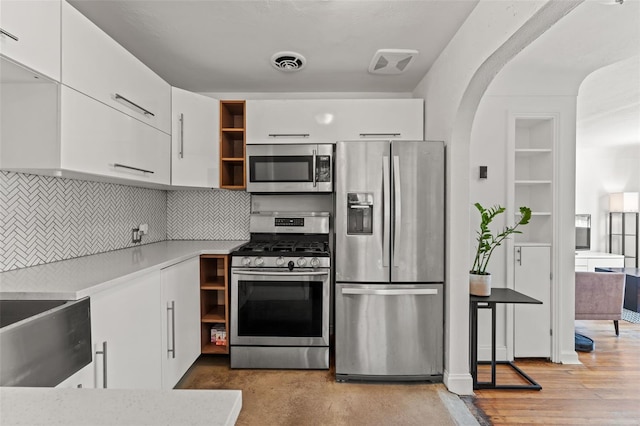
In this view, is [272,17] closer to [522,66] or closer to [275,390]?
[522,66]

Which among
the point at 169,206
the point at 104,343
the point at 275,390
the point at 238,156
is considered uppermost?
the point at 238,156

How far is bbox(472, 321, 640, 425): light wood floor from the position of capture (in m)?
2.10

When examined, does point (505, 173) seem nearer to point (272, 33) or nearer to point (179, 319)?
point (272, 33)

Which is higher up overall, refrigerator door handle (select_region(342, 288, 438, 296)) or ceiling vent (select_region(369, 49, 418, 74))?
ceiling vent (select_region(369, 49, 418, 74))

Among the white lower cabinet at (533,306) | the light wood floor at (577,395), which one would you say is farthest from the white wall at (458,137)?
the white lower cabinet at (533,306)

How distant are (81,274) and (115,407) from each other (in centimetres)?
144

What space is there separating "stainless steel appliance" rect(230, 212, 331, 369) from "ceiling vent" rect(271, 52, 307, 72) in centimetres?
147

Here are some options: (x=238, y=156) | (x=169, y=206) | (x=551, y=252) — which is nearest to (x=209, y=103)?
(x=238, y=156)

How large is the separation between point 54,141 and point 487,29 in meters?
2.22

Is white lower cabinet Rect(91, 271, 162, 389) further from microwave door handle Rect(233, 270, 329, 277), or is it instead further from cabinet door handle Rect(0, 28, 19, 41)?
cabinet door handle Rect(0, 28, 19, 41)

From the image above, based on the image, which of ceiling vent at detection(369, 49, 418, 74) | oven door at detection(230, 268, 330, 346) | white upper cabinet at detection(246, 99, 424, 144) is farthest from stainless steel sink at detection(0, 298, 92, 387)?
ceiling vent at detection(369, 49, 418, 74)

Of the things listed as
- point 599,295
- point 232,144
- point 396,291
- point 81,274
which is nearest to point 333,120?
point 232,144

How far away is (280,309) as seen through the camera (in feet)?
8.58

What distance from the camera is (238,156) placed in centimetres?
332
